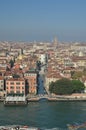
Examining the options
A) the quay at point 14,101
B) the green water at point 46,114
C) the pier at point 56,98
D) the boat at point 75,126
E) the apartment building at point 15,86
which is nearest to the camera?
the boat at point 75,126

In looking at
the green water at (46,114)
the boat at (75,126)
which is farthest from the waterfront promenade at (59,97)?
the boat at (75,126)

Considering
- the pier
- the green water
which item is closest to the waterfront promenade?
the pier

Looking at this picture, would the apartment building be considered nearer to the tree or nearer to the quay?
the quay

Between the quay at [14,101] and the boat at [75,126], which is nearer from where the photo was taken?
the boat at [75,126]

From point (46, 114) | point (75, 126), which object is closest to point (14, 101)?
point (46, 114)

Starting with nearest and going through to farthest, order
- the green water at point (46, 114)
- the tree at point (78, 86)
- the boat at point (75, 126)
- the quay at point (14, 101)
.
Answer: the boat at point (75, 126), the green water at point (46, 114), the quay at point (14, 101), the tree at point (78, 86)

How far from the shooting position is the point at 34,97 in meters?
21.2

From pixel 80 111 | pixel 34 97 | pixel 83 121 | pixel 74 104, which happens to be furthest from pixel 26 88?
pixel 83 121

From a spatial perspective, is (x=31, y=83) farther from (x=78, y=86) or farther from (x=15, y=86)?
(x=78, y=86)

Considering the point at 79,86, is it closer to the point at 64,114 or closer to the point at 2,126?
the point at 64,114

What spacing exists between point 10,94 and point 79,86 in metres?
3.73

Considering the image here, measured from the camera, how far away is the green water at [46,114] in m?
15.4

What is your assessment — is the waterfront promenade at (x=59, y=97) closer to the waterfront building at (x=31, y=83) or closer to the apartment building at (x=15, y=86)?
the apartment building at (x=15, y=86)

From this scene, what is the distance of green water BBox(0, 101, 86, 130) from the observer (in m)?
15.4
